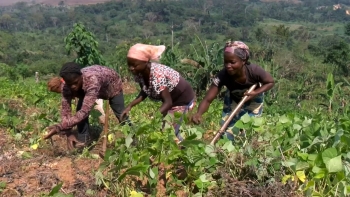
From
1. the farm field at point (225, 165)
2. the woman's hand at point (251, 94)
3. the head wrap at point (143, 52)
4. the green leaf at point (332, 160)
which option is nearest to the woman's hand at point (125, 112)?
the head wrap at point (143, 52)

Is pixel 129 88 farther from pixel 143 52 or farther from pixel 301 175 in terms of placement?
pixel 301 175

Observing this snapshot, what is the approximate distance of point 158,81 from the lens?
349cm

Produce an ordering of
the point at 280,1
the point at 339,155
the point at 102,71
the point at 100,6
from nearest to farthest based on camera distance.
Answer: the point at 339,155 < the point at 102,71 < the point at 100,6 < the point at 280,1

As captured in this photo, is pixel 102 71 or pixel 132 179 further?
pixel 102 71

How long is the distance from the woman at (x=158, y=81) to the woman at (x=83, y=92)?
32cm

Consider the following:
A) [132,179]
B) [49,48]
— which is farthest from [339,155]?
[49,48]

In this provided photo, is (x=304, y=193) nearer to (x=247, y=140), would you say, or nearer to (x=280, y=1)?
(x=247, y=140)

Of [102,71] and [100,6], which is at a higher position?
[102,71]

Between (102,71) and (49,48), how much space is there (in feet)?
207

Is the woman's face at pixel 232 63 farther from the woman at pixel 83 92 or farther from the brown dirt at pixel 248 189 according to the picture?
the woman at pixel 83 92

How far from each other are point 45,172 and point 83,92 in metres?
0.92

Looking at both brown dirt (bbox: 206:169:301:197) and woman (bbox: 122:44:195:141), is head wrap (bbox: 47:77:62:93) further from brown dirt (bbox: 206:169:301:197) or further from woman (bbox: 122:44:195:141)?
brown dirt (bbox: 206:169:301:197)

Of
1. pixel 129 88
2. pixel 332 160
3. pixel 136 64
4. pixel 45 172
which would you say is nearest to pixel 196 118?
pixel 136 64

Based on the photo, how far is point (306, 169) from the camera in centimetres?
252
